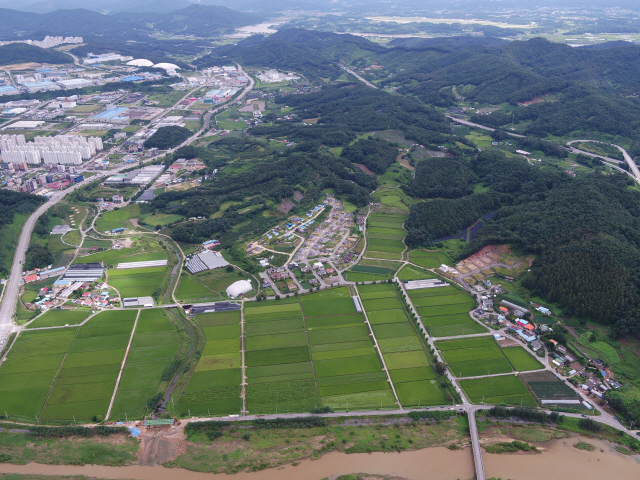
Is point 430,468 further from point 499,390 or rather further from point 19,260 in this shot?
point 19,260

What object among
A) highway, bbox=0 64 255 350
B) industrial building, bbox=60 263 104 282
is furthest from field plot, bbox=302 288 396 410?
highway, bbox=0 64 255 350

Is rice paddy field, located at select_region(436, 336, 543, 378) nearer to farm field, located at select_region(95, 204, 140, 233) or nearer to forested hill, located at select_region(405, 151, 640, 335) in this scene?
forested hill, located at select_region(405, 151, 640, 335)

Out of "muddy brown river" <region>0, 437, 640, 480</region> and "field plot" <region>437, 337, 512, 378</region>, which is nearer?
"muddy brown river" <region>0, 437, 640, 480</region>

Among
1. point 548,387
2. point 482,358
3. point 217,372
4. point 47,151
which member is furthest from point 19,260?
point 548,387

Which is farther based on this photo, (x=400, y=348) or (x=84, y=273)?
(x=84, y=273)

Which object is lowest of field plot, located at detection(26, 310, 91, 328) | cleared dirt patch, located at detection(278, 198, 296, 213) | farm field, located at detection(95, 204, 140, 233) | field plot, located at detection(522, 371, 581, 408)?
farm field, located at detection(95, 204, 140, 233)

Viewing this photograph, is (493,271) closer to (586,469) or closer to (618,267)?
(618,267)
